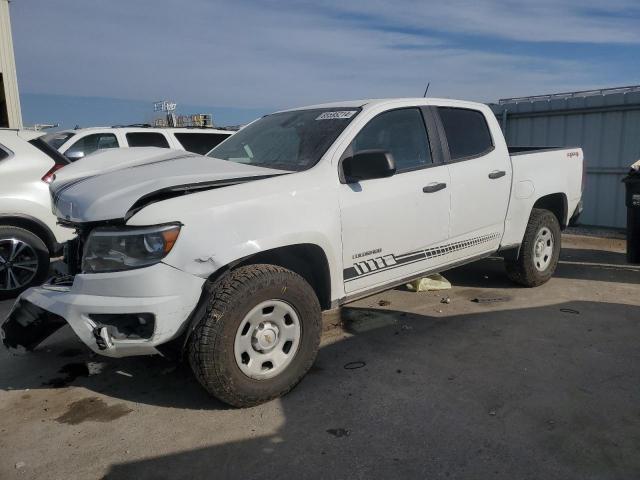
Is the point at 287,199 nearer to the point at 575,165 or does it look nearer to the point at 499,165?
the point at 499,165

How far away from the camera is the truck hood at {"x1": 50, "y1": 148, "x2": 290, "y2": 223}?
9.70ft

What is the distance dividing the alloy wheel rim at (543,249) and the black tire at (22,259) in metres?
5.16

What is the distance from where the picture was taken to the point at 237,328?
3.04 metres

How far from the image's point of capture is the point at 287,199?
330cm

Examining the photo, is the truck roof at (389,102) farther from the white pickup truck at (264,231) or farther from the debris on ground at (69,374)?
the debris on ground at (69,374)

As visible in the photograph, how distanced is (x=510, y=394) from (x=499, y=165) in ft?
7.54

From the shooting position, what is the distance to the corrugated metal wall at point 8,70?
1423 centimetres

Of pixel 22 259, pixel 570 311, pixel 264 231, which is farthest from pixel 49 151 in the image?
pixel 570 311

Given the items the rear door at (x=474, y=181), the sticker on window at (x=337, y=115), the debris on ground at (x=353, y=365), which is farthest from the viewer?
the rear door at (x=474, y=181)

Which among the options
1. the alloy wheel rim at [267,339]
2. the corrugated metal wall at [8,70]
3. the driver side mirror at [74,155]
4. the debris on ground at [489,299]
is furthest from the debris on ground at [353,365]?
the corrugated metal wall at [8,70]

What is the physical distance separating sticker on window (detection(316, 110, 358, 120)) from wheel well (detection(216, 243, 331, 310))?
3.64 feet

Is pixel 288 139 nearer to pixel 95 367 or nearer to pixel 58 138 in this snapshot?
pixel 95 367

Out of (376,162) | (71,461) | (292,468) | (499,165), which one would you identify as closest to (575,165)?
(499,165)

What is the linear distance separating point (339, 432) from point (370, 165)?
1.67 m
